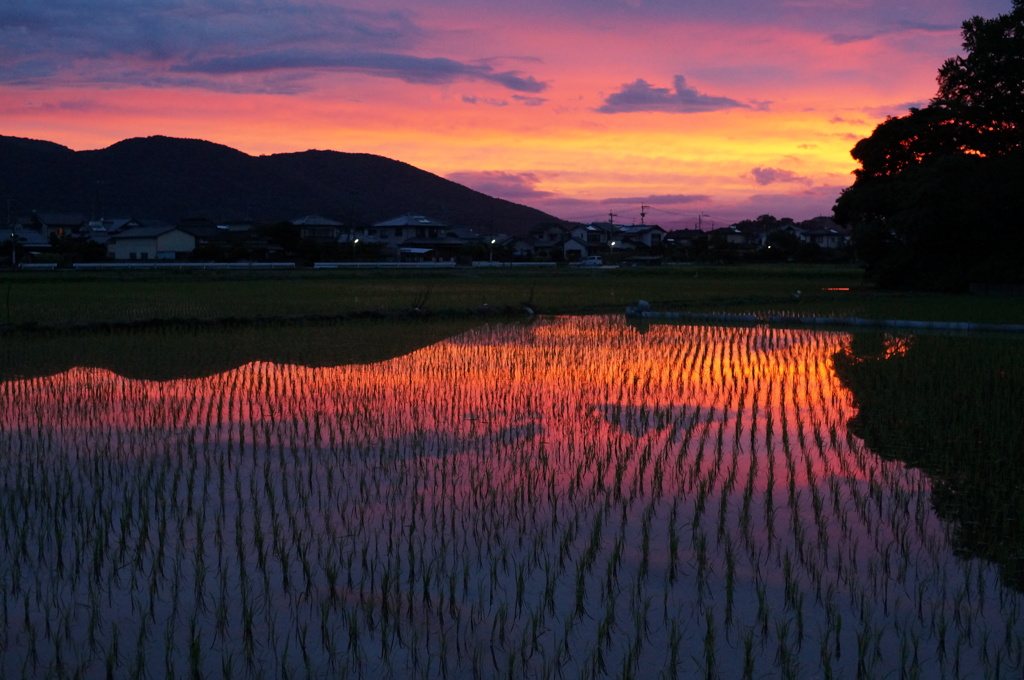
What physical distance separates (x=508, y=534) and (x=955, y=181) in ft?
78.7

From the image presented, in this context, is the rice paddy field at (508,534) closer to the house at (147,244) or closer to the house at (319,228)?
the house at (147,244)

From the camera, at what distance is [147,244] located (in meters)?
54.4

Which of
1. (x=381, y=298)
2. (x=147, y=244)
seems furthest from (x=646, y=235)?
(x=381, y=298)

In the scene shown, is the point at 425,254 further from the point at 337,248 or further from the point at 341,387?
the point at 341,387

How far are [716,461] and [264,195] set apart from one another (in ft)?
356

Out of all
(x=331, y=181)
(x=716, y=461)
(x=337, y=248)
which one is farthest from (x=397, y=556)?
(x=331, y=181)

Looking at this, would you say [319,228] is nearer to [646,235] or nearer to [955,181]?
[646,235]

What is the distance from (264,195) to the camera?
10825 cm

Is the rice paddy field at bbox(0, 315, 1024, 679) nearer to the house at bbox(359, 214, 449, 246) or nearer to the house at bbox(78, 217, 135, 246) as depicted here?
the house at bbox(78, 217, 135, 246)

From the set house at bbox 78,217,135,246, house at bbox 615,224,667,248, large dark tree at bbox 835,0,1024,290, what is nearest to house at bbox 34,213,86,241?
house at bbox 78,217,135,246

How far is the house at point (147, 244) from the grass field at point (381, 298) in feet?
77.5

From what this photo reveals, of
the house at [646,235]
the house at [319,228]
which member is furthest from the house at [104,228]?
the house at [646,235]

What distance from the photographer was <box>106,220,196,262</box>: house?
5384 cm

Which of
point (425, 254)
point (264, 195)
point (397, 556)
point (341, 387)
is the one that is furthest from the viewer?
point (264, 195)
